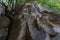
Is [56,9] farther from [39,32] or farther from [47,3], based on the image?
[39,32]

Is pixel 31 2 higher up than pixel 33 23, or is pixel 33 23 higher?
pixel 31 2

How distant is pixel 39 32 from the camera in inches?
89.4

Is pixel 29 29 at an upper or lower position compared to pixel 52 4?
lower

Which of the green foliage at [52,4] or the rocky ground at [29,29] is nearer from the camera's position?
the rocky ground at [29,29]

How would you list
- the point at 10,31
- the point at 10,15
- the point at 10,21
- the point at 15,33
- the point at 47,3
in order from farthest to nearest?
the point at 47,3 → the point at 10,15 → the point at 10,21 → the point at 10,31 → the point at 15,33

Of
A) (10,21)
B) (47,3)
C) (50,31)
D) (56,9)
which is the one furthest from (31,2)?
(50,31)

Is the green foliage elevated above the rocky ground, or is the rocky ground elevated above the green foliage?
the green foliage

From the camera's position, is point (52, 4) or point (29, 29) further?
point (52, 4)

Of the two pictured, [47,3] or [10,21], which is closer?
[10,21]

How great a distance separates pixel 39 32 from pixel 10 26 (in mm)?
561

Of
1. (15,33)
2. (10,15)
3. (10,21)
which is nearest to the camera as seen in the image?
(15,33)

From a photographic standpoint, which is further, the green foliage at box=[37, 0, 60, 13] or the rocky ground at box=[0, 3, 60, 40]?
the green foliage at box=[37, 0, 60, 13]

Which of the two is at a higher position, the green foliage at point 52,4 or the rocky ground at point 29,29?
the green foliage at point 52,4

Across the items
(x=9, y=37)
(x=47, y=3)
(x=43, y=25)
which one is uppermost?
(x=47, y=3)
